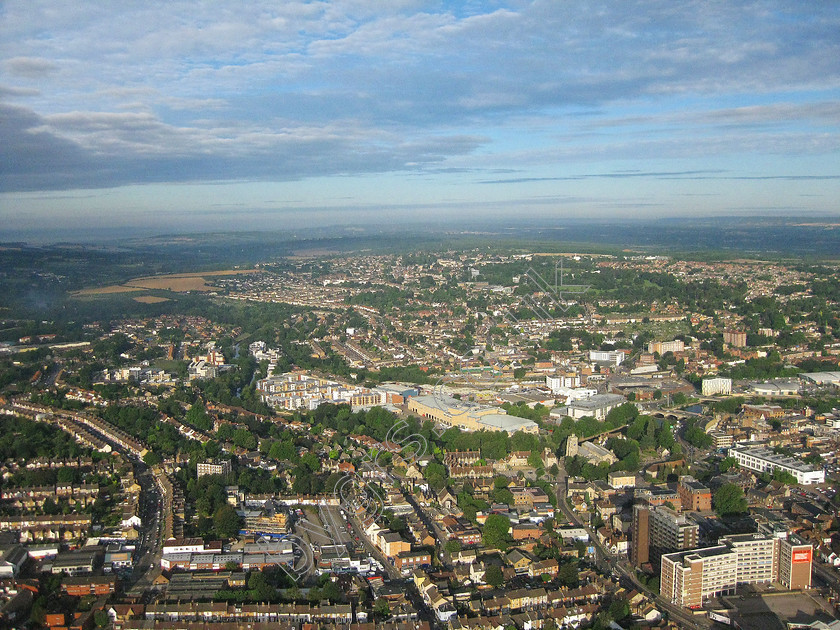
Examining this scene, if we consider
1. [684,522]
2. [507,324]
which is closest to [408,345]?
[507,324]

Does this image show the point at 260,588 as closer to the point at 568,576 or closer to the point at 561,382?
the point at 568,576

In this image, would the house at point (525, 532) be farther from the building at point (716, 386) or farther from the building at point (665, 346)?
the building at point (665, 346)

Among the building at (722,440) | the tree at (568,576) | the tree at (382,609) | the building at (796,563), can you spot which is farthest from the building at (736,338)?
the tree at (382,609)

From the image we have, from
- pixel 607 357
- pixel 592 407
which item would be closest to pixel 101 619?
pixel 592 407

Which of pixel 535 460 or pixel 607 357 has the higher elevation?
pixel 607 357

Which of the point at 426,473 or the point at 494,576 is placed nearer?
the point at 494,576

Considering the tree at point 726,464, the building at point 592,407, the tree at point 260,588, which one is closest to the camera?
the tree at point 260,588
